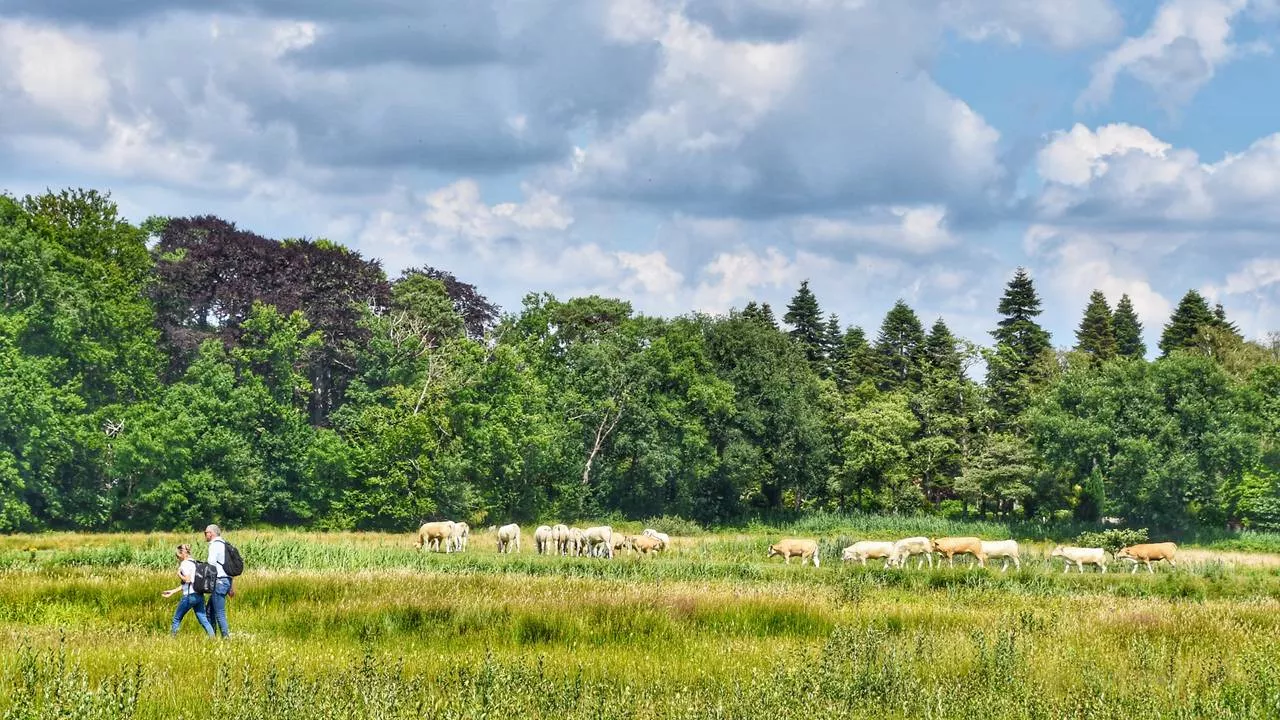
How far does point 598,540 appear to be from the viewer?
47.4 metres

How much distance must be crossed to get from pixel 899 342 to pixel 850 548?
53522 mm

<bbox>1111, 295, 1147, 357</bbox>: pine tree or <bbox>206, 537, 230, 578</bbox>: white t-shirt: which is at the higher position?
<bbox>1111, 295, 1147, 357</bbox>: pine tree

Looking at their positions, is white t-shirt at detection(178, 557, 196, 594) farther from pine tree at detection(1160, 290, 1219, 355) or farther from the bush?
pine tree at detection(1160, 290, 1219, 355)

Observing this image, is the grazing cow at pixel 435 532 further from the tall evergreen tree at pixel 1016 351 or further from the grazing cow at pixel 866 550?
the tall evergreen tree at pixel 1016 351

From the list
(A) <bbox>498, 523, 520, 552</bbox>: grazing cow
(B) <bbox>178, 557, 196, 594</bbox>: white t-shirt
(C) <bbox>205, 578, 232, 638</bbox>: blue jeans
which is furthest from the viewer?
(A) <bbox>498, 523, 520, 552</bbox>: grazing cow

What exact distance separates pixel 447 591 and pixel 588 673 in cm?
1034

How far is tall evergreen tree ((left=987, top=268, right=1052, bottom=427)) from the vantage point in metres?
81.1

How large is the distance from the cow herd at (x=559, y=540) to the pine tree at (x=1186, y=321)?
197 ft

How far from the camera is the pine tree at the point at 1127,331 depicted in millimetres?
98875

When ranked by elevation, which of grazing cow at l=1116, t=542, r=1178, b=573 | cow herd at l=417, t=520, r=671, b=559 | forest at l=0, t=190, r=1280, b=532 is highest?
forest at l=0, t=190, r=1280, b=532

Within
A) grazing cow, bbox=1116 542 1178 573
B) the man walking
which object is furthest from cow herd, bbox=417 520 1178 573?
the man walking

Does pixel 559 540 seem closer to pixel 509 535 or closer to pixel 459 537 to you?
pixel 509 535

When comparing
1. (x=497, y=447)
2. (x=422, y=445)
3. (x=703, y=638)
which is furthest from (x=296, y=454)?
(x=703, y=638)

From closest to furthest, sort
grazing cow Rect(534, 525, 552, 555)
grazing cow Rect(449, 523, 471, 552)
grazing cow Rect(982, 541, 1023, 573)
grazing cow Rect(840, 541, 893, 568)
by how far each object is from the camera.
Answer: grazing cow Rect(982, 541, 1023, 573)
grazing cow Rect(840, 541, 893, 568)
grazing cow Rect(449, 523, 471, 552)
grazing cow Rect(534, 525, 552, 555)
